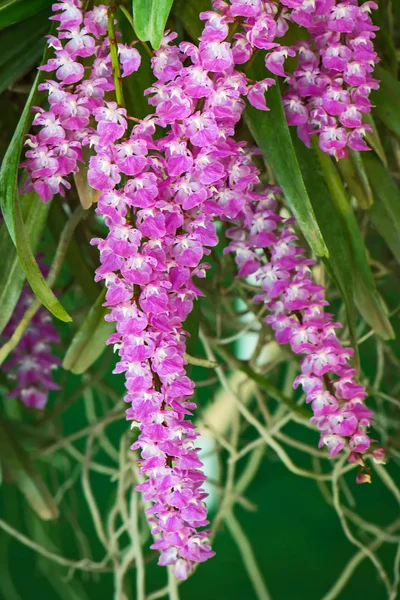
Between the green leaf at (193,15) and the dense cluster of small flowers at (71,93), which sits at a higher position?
the dense cluster of small flowers at (71,93)

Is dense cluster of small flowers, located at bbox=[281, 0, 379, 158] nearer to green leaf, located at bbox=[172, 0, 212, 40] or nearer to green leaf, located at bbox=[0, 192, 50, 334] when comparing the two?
green leaf, located at bbox=[172, 0, 212, 40]

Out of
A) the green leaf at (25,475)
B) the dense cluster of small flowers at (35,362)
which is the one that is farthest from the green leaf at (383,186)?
the green leaf at (25,475)

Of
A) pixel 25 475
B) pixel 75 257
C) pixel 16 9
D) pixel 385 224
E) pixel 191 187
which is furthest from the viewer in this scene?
pixel 25 475

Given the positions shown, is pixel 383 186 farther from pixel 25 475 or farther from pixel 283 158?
pixel 25 475

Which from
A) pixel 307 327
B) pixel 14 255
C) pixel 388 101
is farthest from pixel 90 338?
pixel 388 101

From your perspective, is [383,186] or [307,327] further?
[383,186]

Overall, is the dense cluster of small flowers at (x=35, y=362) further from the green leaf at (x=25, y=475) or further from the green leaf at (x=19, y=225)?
the green leaf at (x=19, y=225)

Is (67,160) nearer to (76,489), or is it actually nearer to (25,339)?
(25,339)
